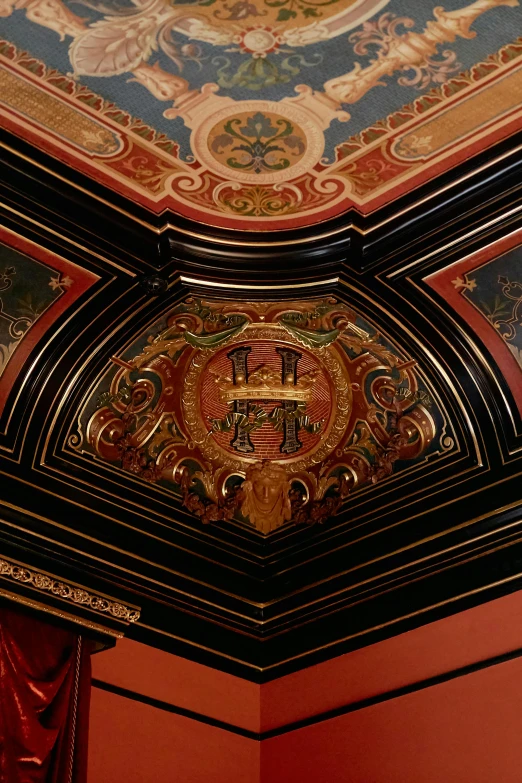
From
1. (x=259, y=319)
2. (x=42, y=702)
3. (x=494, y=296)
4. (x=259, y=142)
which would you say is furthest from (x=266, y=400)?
(x=42, y=702)

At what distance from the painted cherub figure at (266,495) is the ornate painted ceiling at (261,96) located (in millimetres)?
2333

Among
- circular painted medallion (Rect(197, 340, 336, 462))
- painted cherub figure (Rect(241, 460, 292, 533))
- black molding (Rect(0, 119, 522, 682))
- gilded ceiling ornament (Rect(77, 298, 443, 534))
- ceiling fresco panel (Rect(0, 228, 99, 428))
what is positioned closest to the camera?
black molding (Rect(0, 119, 522, 682))

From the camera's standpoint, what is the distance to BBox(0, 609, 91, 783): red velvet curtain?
574cm

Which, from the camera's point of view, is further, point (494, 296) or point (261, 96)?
point (494, 296)

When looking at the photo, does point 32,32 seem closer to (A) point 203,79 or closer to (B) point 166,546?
(A) point 203,79

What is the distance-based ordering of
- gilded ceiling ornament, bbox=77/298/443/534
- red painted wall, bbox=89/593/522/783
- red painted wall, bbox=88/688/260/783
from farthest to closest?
gilded ceiling ornament, bbox=77/298/443/534
red painted wall, bbox=88/688/260/783
red painted wall, bbox=89/593/522/783

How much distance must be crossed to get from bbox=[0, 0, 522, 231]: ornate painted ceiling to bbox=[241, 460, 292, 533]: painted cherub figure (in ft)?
7.65

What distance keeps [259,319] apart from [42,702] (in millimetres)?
2978

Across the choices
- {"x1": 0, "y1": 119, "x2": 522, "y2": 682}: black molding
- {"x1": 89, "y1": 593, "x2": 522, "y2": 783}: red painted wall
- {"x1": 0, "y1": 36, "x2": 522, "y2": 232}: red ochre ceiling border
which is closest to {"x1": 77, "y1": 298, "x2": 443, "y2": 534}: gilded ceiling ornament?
{"x1": 0, "y1": 119, "x2": 522, "y2": 682}: black molding

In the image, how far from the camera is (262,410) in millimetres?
7133

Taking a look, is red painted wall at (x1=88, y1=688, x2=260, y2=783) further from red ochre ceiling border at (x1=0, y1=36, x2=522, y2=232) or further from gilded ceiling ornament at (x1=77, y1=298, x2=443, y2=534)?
red ochre ceiling border at (x1=0, y1=36, x2=522, y2=232)

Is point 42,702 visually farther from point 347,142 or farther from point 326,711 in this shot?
point 347,142

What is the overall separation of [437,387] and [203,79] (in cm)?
281

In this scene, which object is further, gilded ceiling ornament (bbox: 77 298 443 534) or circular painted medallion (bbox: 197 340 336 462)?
circular painted medallion (bbox: 197 340 336 462)
